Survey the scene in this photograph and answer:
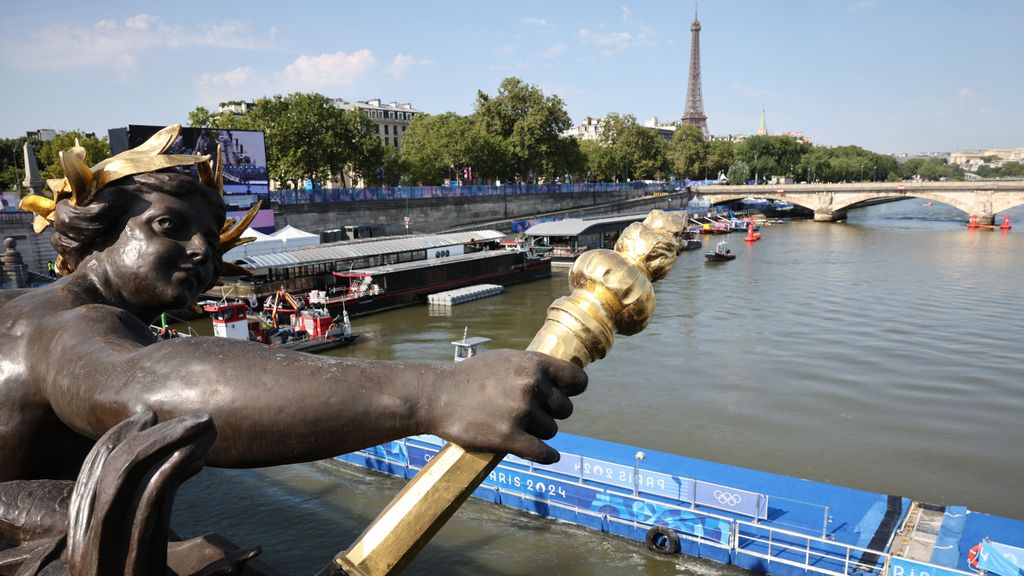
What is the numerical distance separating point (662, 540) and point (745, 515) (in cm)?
158

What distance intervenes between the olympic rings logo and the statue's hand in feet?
35.1

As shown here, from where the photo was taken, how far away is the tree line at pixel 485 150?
1852 inches

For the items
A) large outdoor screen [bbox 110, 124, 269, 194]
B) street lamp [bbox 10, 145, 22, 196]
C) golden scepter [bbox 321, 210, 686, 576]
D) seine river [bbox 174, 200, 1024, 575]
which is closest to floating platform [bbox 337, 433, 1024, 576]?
seine river [bbox 174, 200, 1024, 575]

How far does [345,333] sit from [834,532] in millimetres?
19946

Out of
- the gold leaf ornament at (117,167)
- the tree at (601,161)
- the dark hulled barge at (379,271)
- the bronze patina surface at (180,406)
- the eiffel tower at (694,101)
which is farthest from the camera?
the eiffel tower at (694,101)

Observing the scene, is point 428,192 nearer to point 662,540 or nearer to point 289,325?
point 289,325

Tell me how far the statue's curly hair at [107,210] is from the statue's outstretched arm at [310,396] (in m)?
0.86

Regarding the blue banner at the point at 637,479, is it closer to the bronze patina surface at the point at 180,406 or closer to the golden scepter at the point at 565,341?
the golden scepter at the point at 565,341

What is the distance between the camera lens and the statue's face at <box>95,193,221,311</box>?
101 inches

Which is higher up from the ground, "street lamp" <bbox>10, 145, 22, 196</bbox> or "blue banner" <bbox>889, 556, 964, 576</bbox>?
"street lamp" <bbox>10, 145, 22, 196</bbox>

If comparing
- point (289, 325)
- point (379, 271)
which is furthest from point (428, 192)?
point (289, 325)

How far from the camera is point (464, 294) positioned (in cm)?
3478

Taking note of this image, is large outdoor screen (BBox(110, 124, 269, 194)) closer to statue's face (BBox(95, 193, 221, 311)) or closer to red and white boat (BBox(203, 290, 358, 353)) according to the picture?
red and white boat (BBox(203, 290, 358, 353))

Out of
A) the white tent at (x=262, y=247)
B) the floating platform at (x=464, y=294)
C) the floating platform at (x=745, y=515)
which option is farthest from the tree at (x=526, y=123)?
the floating platform at (x=745, y=515)
